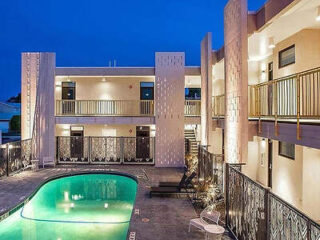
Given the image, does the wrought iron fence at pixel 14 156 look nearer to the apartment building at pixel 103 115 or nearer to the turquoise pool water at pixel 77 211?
the apartment building at pixel 103 115

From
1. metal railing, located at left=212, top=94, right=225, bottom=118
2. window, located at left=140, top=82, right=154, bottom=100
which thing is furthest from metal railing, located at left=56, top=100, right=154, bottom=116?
metal railing, located at left=212, top=94, right=225, bottom=118

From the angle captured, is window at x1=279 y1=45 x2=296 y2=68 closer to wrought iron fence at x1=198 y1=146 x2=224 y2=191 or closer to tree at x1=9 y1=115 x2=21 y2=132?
wrought iron fence at x1=198 y1=146 x2=224 y2=191

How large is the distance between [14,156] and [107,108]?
6258 mm

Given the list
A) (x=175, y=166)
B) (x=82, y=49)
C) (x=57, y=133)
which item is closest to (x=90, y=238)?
(x=175, y=166)

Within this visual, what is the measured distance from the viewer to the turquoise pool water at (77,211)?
8.61 metres

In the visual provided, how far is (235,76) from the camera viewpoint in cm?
938

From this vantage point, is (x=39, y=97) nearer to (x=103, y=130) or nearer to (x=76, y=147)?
(x=76, y=147)

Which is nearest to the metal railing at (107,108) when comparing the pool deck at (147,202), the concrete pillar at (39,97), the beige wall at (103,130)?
the beige wall at (103,130)

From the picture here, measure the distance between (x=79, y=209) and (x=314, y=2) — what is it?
9711 mm

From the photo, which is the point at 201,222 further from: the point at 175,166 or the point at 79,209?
the point at 175,166

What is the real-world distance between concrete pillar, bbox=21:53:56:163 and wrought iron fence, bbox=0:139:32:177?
2.54ft

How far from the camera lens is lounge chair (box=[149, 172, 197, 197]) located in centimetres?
1098

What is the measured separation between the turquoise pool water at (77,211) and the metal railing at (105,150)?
3116 mm

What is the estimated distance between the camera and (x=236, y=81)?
9.25m
